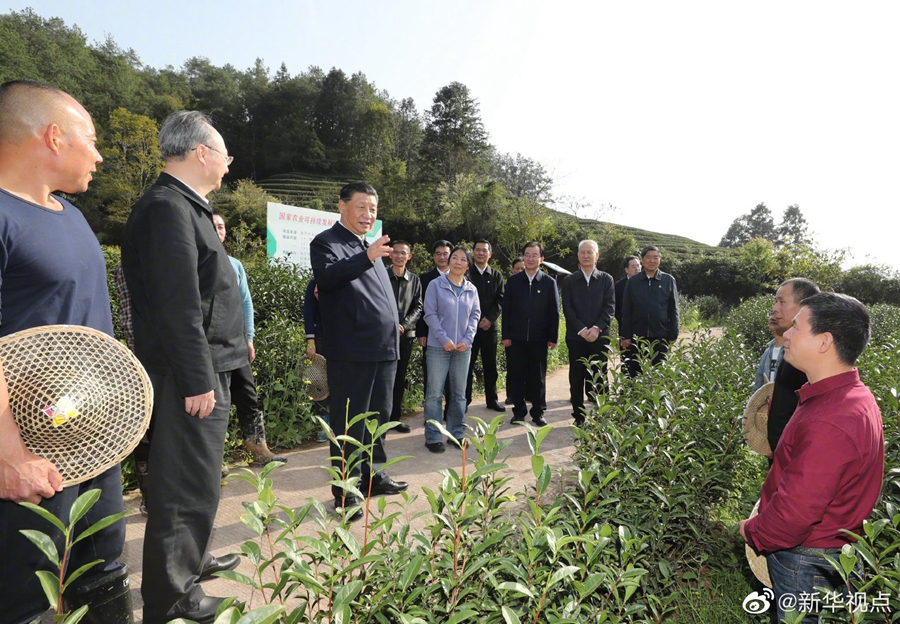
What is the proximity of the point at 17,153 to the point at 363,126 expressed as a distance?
7346 cm

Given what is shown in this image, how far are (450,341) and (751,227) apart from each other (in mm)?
95222

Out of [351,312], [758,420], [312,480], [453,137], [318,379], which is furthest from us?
[453,137]

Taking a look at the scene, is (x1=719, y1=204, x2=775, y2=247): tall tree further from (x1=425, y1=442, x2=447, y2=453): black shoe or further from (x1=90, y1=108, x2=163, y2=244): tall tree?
(x1=425, y1=442, x2=447, y2=453): black shoe

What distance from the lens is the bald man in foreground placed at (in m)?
1.66

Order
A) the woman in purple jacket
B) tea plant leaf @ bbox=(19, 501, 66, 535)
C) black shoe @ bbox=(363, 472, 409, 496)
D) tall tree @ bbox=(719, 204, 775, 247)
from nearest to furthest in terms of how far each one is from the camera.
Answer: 1. tea plant leaf @ bbox=(19, 501, 66, 535)
2. black shoe @ bbox=(363, 472, 409, 496)
3. the woman in purple jacket
4. tall tree @ bbox=(719, 204, 775, 247)

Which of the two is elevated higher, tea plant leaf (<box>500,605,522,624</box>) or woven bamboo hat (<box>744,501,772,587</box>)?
tea plant leaf (<box>500,605,522,624</box>)

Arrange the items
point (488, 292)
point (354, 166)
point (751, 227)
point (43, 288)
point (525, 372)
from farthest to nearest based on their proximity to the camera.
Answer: point (751, 227)
point (354, 166)
point (488, 292)
point (525, 372)
point (43, 288)

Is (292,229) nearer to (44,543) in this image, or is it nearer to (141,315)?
(141,315)

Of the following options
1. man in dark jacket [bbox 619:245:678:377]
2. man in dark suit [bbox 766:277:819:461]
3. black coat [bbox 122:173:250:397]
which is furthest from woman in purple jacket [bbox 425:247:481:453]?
black coat [bbox 122:173:250:397]

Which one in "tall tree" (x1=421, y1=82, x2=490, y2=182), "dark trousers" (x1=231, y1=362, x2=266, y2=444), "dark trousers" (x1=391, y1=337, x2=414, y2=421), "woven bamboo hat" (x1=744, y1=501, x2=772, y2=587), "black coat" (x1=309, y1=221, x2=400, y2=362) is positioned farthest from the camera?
"tall tree" (x1=421, y1=82, x2=490, y2=182)

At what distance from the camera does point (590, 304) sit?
6230 millimetres

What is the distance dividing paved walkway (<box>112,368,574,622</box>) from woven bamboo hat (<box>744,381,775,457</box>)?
1326 millimetres

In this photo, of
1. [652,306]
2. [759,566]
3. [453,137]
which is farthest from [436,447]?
[453,137]

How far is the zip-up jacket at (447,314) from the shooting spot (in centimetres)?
533
